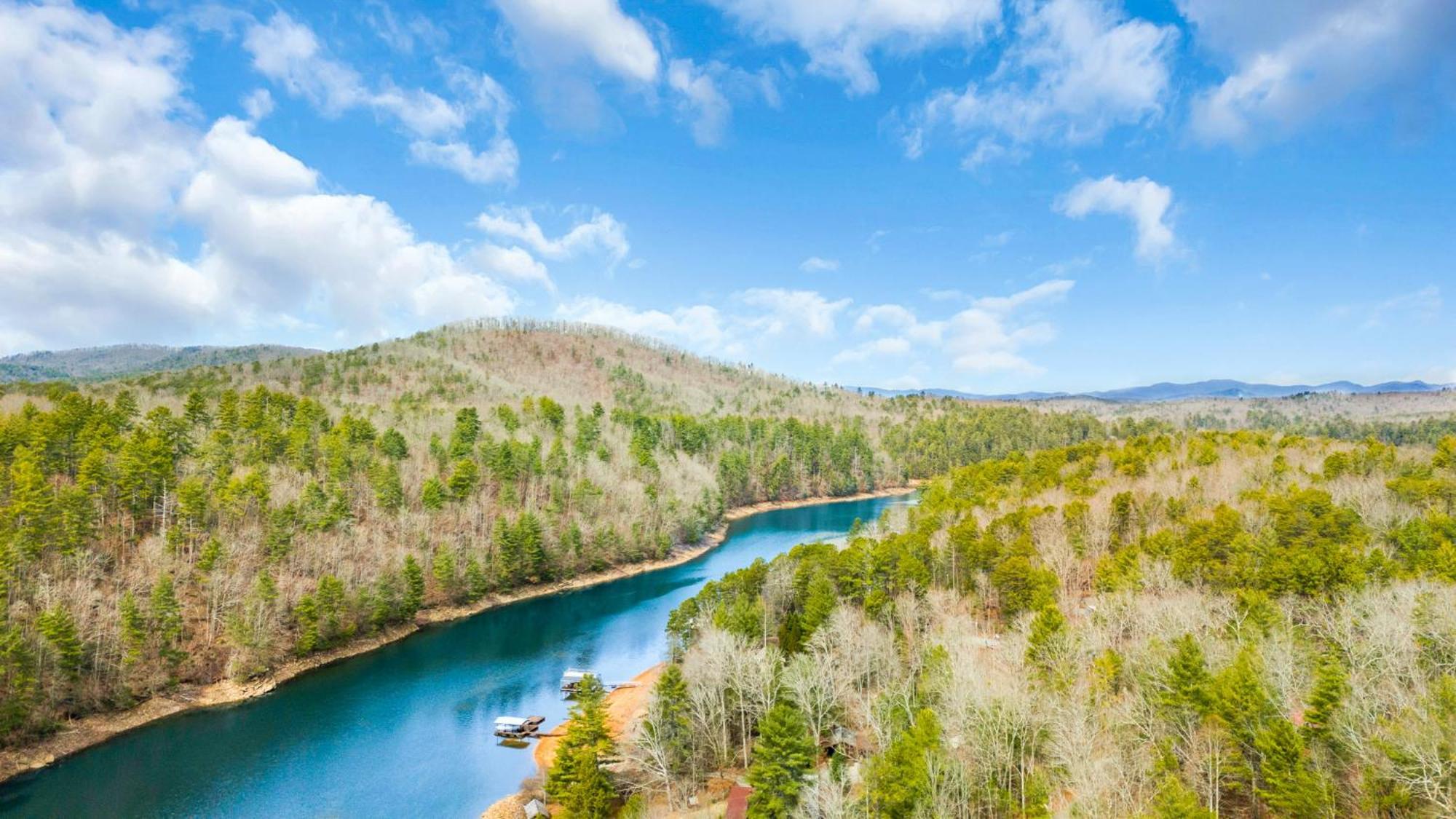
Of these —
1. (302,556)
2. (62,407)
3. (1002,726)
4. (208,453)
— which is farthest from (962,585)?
(62,407)

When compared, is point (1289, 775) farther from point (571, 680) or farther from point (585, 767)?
point (571, 680)

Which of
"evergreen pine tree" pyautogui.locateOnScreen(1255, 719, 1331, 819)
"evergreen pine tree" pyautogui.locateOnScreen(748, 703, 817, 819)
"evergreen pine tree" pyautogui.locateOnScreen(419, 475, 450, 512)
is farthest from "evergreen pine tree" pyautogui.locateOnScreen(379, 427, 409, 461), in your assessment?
"evergreen pine tree" pyautogui.locateOnScreen(1255, 719, 1331, 819)

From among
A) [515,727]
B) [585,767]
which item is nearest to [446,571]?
[515,727]

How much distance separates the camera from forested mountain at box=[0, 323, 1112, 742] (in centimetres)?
3809

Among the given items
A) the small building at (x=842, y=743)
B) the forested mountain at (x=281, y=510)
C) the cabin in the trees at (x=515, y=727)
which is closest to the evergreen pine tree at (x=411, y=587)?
the forested mountain at (x=281, y=510)

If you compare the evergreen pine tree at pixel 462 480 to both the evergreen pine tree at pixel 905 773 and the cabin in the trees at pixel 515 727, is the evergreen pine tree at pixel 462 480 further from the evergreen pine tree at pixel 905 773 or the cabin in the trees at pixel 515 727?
the evergreen pine tree at pixel 905 773

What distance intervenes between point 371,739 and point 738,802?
22.9m

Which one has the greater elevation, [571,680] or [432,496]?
[432,496]

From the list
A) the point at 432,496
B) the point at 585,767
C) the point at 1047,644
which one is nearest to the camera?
the point at 585,767

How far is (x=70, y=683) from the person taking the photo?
115 ft

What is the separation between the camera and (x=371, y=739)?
36125mm

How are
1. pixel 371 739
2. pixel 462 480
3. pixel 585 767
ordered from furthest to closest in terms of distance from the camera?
pixel 462 480
pixel 371 739
pixel 585 767

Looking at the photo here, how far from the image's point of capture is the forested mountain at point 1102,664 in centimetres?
1978

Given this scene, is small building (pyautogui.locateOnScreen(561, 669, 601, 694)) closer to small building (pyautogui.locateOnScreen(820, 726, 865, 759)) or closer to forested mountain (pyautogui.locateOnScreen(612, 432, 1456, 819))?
forested mountain (pyautogui.locateOnScreen(612, 432, 1456, 819))
